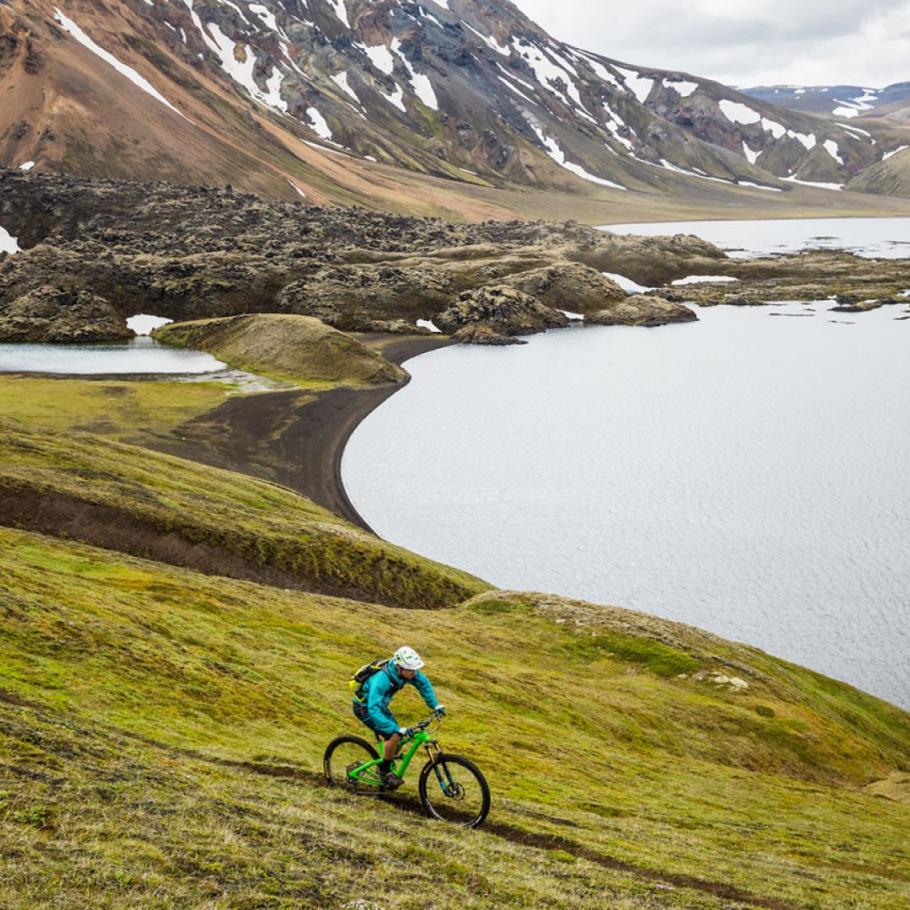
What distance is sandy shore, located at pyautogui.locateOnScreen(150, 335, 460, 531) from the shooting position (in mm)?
82188

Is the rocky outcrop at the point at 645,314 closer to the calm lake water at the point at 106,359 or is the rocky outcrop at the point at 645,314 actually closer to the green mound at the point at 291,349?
the green mound at the point at 291,349

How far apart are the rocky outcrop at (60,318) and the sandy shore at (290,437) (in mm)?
55955

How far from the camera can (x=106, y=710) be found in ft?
71.7

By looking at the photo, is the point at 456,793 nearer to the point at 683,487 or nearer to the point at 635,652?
the point at 635,652

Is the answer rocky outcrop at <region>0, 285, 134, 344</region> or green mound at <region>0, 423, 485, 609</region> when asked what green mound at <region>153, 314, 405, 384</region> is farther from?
green mound at <region>0, 423, 485, 609</region>

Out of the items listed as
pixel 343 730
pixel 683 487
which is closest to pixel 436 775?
pixel 343 730

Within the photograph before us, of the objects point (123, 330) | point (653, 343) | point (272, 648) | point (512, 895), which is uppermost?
point (653, 343)

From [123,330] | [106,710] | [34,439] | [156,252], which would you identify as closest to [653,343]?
[123,330]

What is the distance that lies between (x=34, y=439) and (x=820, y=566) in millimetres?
53132

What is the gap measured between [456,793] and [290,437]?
79.9 m

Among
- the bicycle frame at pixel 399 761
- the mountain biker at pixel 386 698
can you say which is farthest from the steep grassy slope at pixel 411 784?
the mountain biker at pixel 386 698

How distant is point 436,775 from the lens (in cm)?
1881

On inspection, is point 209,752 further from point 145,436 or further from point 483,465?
point 145,436

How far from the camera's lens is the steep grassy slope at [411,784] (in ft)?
47.7
